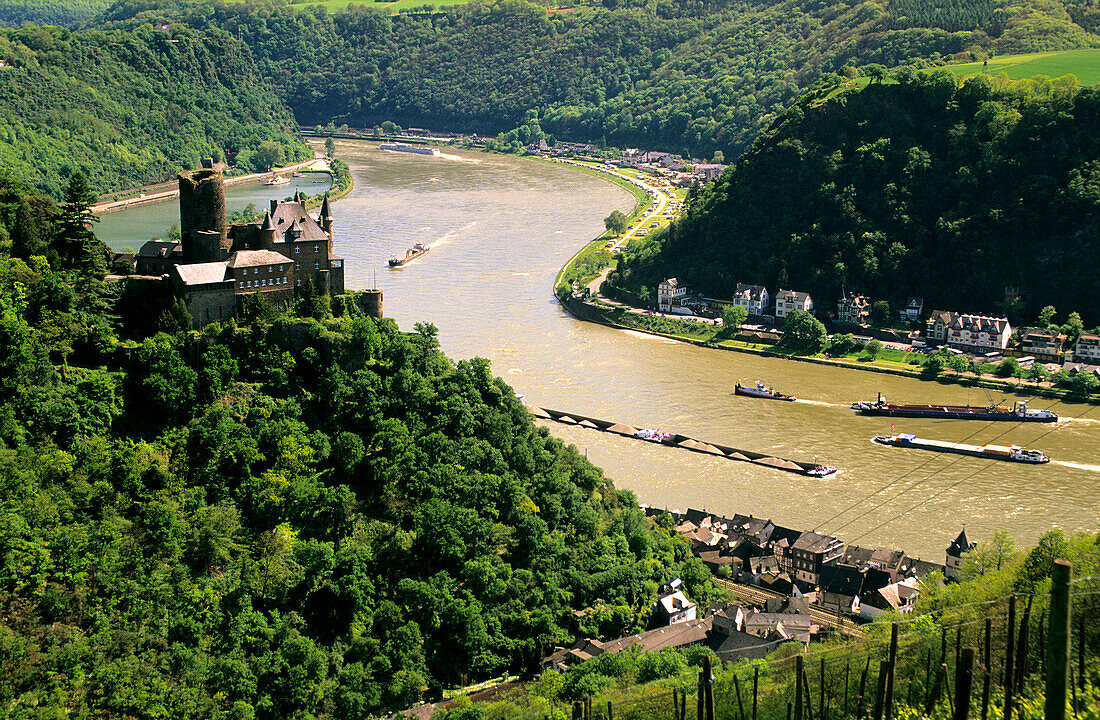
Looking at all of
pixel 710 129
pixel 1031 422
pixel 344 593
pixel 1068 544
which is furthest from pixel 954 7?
pixel 344 593

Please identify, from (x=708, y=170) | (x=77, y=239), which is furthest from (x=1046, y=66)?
(x=77, y=239)

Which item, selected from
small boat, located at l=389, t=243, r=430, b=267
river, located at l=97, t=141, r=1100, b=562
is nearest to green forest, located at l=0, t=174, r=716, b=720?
river, located at l=97, t=141, r=1100, b=562

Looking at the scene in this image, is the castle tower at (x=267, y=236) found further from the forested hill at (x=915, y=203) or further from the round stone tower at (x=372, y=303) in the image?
the forested hill at (x=915, y=203)

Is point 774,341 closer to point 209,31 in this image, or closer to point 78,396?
point 78,396

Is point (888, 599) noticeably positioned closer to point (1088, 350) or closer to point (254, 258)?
Answer: point (254, 258)

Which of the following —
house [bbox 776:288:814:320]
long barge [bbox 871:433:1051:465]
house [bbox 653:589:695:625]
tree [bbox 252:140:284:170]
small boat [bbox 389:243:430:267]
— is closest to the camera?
house [bbox 653:589:695:625]

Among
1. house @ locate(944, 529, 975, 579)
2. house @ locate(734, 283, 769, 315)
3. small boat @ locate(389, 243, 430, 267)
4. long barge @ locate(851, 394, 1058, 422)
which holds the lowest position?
house @ locate(944, 529, 975, 579)

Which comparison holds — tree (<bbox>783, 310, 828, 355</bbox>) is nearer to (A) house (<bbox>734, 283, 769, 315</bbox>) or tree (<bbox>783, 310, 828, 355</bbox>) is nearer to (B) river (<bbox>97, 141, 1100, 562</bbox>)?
(B) river (<bbox>97, 141, 1100, 562</bbox>)
